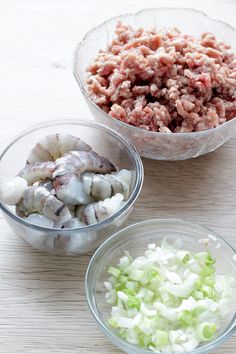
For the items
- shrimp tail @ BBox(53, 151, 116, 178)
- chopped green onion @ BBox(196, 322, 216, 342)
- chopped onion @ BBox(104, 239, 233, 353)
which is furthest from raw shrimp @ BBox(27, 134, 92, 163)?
chopped green onion @ BBox(196, 322, 216, 342)

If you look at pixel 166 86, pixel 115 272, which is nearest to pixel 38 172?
pixel 115 272

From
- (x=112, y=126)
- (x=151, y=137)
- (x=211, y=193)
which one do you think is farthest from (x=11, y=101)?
(x=211, y=193)

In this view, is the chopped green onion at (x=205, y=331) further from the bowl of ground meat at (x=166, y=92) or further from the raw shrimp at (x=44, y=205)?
the bowl of ground meat at (x=166, y=92)

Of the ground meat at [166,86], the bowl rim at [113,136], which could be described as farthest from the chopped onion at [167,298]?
the ground meat at [166,86]

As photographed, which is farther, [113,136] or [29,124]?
[29,124]

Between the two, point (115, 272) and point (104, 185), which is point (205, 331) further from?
point (104, 185)

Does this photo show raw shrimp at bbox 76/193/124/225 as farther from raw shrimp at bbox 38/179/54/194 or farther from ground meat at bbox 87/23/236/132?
ground meat at bbox 87/23/236/132

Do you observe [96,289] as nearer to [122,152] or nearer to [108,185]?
[108,185]
